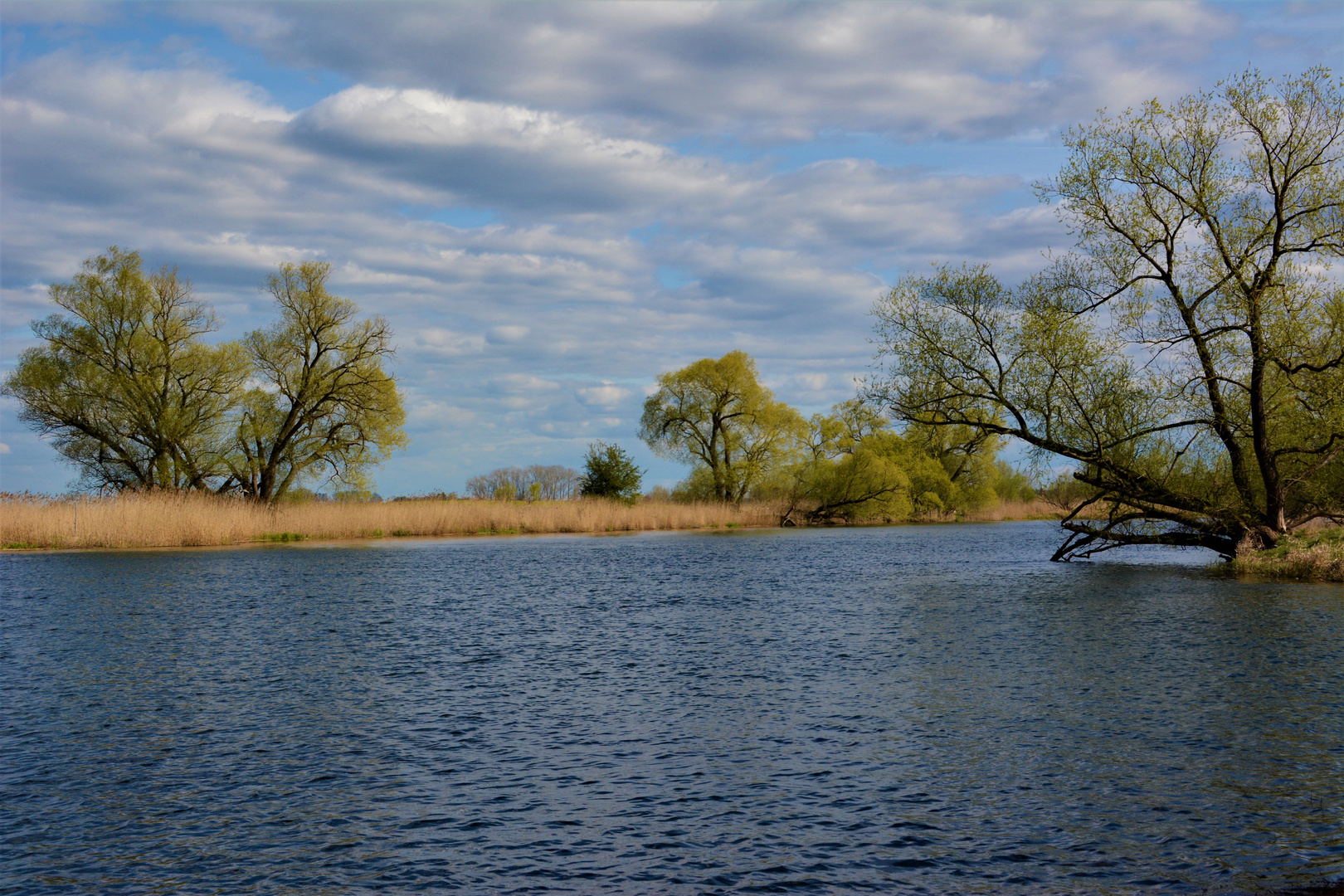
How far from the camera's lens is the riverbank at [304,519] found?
1591 inches

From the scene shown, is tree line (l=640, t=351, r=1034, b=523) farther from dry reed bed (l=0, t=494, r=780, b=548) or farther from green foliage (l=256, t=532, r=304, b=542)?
green foliage (l=256, t=532, r=304, b=542)

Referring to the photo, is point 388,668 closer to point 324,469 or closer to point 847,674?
point 847,674

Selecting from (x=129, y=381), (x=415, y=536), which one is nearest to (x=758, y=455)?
(x=415, y=536)

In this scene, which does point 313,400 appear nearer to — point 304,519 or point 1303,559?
point 304,519

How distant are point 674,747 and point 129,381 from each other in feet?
169

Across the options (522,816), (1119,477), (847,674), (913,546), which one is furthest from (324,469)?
(522,816)

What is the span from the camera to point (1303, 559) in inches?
1059

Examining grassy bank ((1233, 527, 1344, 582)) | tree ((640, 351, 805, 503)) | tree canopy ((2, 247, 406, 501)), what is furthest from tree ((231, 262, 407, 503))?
grassy bank ((1233, 527, 1344, 582))

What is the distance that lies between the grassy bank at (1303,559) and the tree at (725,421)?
43685 mm

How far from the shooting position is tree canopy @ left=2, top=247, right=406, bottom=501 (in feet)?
172

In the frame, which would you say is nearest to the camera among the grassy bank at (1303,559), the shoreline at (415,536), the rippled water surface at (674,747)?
the rippled water surface at (674,747)

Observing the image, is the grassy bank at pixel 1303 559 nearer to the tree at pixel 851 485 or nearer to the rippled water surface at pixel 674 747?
the rippled water surface at pixel 674 747

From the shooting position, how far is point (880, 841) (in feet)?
25.5

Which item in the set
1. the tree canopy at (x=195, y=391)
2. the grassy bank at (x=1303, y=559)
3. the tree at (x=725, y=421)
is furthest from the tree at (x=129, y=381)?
the grassy bank at (x=1303, y=559)
